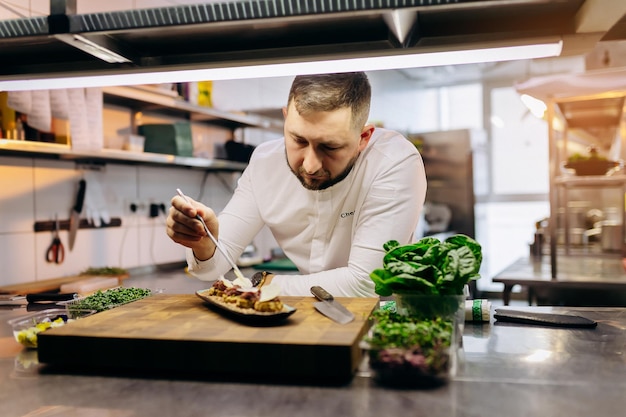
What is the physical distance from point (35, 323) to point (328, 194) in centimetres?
100

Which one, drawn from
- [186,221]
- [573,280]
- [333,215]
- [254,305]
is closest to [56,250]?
[333,215]

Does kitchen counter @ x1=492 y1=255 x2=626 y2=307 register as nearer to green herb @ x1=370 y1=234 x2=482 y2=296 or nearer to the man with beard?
the man with beard

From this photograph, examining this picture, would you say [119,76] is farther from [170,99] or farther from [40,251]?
[170,99]

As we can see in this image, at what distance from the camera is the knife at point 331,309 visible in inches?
41.7

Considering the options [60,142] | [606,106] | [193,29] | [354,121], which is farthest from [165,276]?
[606,106]

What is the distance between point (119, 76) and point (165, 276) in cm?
184

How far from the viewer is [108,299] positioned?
1.32 m

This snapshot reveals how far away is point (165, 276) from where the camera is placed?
2.97 metres

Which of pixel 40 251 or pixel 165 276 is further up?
pixel 40 251

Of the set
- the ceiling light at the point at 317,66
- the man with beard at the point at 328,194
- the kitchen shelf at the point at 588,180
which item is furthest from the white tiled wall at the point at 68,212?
the kitchen shelf at the point at 588,180

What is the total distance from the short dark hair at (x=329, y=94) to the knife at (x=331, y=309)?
75 centimetres

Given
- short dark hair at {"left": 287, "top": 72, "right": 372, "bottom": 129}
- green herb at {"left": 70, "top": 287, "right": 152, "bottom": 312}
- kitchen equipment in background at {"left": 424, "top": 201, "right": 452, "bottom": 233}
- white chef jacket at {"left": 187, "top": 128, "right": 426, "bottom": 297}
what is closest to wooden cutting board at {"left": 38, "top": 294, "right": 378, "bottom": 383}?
green herb at {"left": 70, "top": 287, "right": 152, "bottom": 312}

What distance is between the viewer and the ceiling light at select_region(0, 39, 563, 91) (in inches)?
43.8

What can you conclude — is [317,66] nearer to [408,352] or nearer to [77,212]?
[408,352]
